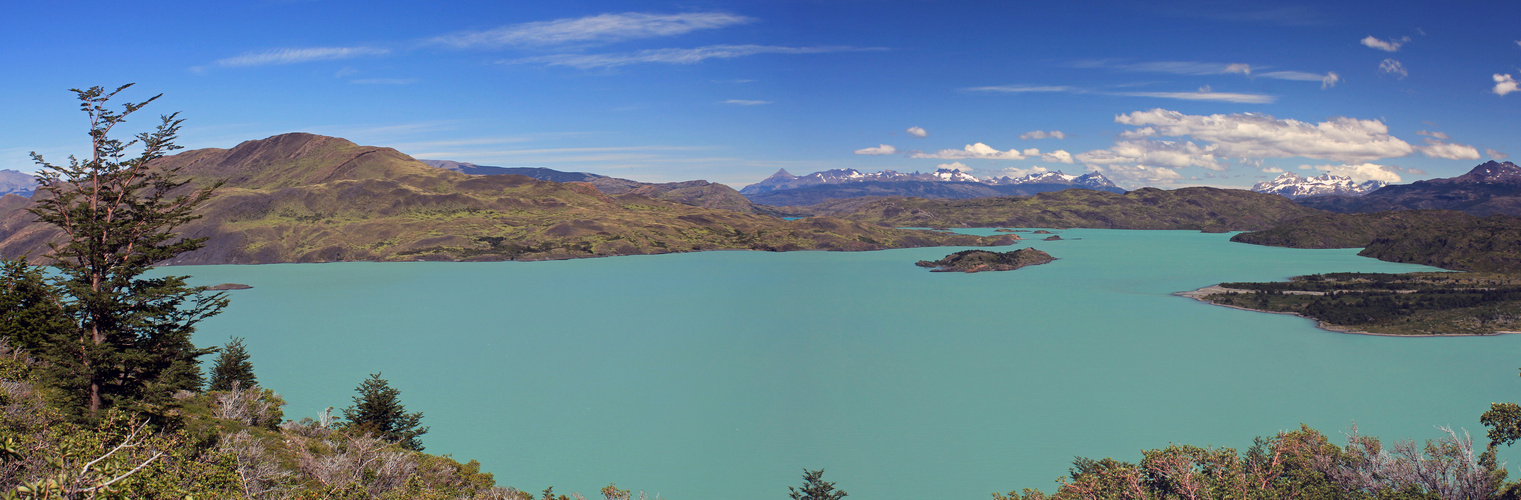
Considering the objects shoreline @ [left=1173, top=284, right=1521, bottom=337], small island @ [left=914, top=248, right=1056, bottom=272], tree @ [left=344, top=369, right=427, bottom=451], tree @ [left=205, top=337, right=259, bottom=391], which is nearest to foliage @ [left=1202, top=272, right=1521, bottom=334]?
shoreline @ [left=1173, top=284, right=1521, bottom=337]

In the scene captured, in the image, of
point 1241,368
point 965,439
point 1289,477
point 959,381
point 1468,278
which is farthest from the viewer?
point 1468,278

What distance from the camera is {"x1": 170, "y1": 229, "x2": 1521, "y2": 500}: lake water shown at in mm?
51562

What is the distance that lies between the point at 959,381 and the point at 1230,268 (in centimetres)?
14682

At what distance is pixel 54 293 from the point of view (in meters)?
27.1

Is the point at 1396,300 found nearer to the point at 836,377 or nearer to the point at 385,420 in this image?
the point at 836,377

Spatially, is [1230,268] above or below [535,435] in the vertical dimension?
above

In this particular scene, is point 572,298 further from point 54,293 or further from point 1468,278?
point 1468,278

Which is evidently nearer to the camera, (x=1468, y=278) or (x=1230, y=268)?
(x=1468, y=278)

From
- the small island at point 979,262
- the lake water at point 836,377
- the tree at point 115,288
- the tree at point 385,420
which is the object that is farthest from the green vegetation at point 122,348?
the small island at point 979,262

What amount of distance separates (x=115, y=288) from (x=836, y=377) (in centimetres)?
5812

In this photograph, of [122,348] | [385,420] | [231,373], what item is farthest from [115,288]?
[231,373]

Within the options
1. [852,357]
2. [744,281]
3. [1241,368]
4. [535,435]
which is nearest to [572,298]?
[744,281]

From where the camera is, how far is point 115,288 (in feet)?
90.9

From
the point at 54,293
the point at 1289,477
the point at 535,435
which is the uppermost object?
the point at 54,293
